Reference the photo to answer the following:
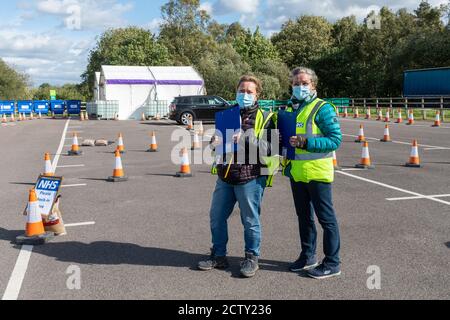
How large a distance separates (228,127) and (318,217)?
117cm

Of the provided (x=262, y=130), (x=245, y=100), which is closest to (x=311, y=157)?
(x=262, y=130)

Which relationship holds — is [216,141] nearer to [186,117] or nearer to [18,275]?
[18,275]

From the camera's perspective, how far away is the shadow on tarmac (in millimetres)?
4945

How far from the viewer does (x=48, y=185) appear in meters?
6.38

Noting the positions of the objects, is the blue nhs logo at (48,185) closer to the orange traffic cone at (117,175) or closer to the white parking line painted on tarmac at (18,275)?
the white parking line painted on tarmac at (18,275)

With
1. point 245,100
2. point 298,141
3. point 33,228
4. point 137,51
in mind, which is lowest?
point 33,228

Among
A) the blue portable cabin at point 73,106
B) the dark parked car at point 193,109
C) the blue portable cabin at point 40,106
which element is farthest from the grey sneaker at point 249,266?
the blue portable cabin at point 40,106

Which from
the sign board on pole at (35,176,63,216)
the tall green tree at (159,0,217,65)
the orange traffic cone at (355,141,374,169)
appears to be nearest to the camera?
the sign board on pole at (35,176,63,216)

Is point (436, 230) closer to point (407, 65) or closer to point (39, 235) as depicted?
point (39, 235)

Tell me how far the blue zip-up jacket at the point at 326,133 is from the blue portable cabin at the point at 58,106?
40550 mm

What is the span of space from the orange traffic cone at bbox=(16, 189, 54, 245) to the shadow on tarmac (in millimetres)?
119

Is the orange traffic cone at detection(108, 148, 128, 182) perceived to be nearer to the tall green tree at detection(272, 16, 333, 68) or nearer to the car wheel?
the car wheel

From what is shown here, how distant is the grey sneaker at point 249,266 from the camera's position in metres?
4.55

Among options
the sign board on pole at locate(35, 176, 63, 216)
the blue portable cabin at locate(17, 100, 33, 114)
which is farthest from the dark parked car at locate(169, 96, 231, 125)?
the sign board on pole at locate(35, 176, 63, 216)
